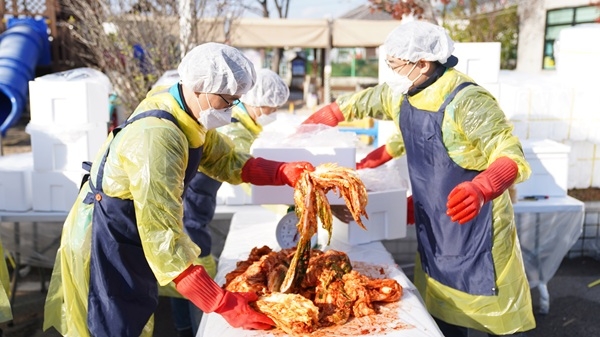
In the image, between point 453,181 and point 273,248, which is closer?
point 453,181

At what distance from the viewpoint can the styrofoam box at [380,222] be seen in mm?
3285

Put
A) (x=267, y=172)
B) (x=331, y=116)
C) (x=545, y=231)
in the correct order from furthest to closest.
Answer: (x=545, y=231)
(x=331, y=116)
(x=267, y=172)

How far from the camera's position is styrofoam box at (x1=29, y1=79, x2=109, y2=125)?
4.16 metres

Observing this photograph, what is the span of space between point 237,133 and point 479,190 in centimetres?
154

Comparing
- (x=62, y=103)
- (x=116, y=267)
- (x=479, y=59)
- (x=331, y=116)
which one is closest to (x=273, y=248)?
(x=331, y=116)

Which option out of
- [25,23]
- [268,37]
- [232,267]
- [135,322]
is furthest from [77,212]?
[268,37]

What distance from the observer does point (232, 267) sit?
2977 mm

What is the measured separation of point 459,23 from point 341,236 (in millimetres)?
10873

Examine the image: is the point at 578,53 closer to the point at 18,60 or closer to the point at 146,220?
the point at 146,220

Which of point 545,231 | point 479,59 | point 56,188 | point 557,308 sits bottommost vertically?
point 557,308

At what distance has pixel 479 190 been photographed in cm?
241

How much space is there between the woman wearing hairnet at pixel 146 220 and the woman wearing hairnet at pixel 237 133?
3.10 feet

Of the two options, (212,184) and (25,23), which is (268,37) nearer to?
(25,23)

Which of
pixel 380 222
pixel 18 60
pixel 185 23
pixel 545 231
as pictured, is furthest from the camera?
pixel 18 60
